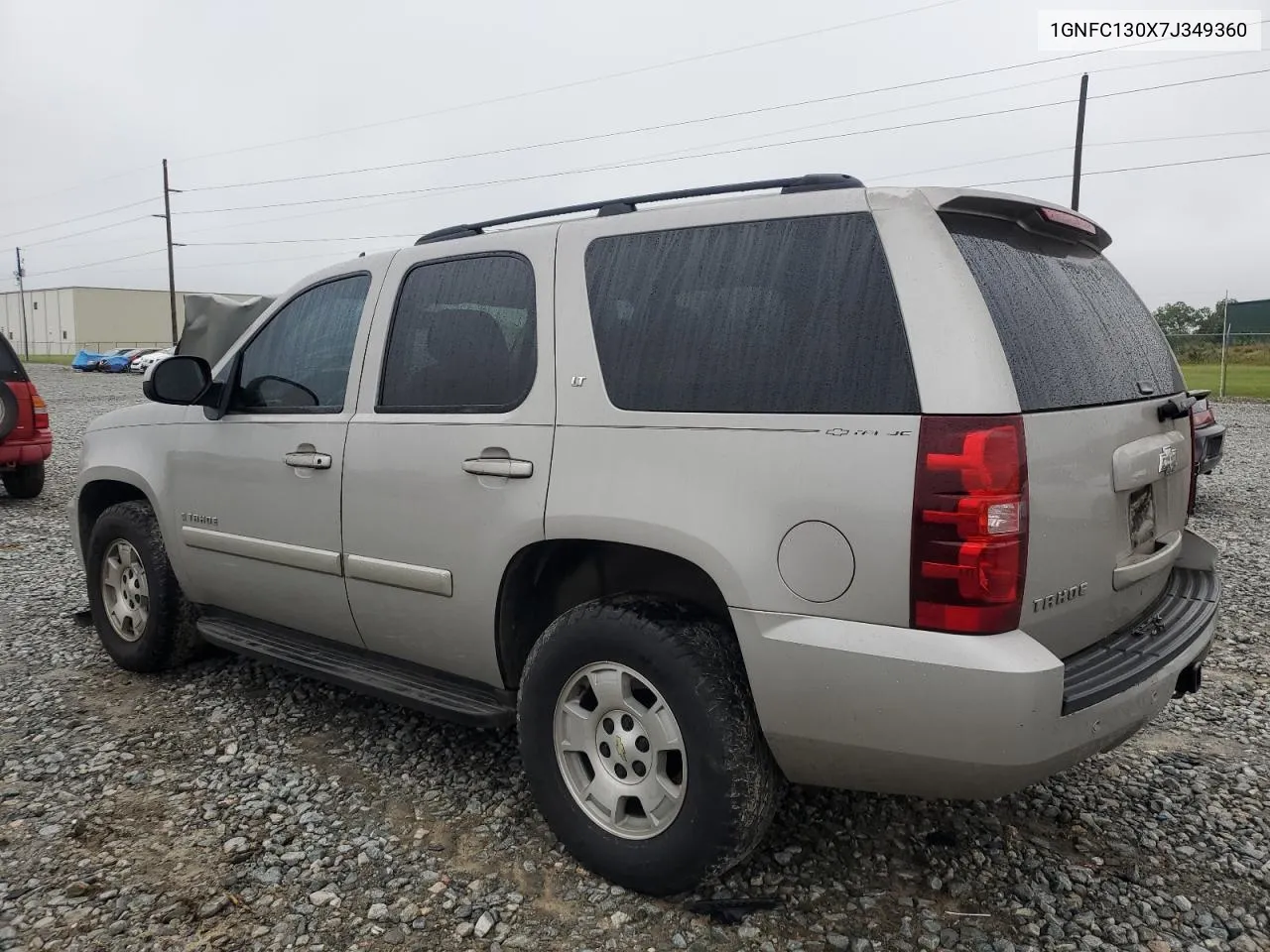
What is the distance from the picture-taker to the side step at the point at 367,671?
3.14m

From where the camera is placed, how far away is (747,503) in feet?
8.01

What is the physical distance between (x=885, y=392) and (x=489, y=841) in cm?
189

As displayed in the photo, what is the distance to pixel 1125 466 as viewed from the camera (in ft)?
8.45

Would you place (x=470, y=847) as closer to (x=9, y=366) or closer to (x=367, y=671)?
(x=367, y=671)

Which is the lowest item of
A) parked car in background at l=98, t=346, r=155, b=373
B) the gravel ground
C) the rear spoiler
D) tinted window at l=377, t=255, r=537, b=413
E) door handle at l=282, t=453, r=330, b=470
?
the gravel ground

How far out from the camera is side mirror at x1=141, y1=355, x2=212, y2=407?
3.85 meters

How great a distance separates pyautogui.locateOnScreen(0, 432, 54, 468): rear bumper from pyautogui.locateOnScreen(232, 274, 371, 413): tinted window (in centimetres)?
703

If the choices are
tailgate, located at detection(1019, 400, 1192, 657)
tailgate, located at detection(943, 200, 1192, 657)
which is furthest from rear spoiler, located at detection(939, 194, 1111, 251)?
tailgate, located at detection(1019, 400, 1192, 657)

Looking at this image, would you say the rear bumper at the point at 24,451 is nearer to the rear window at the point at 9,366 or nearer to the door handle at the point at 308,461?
the rear window at the point at 9,366

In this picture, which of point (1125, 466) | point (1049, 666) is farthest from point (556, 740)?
point (1125, 466)

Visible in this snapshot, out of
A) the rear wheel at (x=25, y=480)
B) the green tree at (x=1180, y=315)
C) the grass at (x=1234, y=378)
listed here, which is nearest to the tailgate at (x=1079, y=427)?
the rear wheel at (x=25, y=480)

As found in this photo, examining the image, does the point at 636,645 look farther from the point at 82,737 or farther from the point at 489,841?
the point at 82,737

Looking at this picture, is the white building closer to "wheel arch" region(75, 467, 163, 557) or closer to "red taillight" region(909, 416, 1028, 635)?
"wheel arch" region(75, 467, 163, 557)

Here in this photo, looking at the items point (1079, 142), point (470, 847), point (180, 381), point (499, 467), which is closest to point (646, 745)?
point (470, 847)
